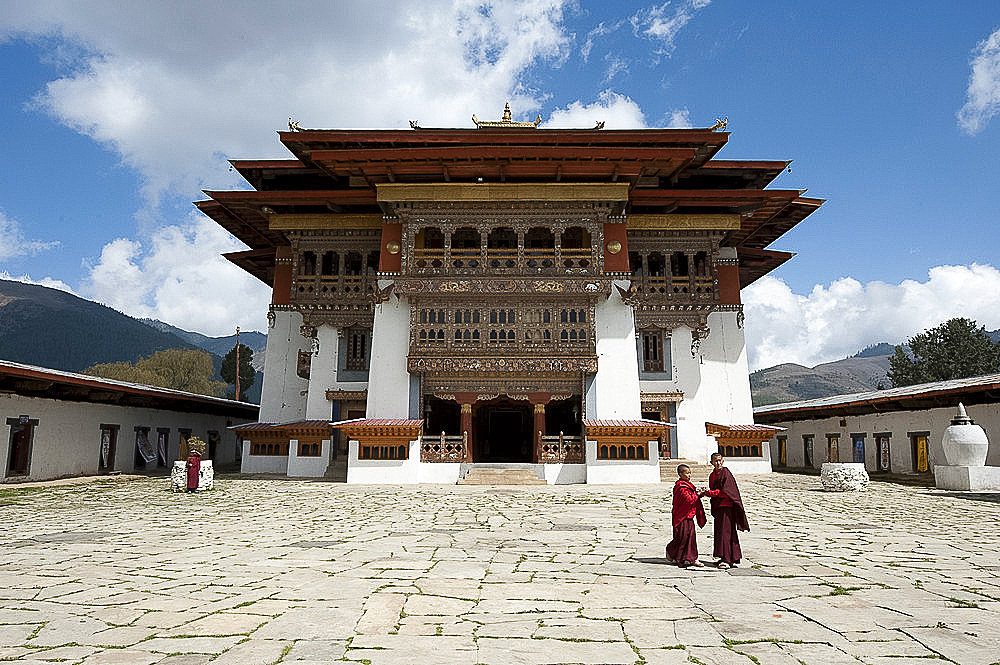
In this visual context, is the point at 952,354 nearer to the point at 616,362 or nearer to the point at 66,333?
the point at 616,362

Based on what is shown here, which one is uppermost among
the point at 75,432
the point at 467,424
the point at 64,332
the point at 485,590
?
the point at 64,332

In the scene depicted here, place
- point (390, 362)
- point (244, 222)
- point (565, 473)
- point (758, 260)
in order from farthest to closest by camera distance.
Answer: point (758, 260) → point (244, 222) → point (390, 362) → point (565, 473)

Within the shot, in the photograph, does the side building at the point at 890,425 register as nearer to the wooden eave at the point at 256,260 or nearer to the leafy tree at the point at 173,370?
the wooden eave at the point at 256,260

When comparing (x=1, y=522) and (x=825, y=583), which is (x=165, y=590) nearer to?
(x=825, y=583)

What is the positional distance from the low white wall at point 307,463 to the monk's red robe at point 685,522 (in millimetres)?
17300

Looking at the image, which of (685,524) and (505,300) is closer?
(685,524)

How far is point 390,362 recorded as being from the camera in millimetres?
21734

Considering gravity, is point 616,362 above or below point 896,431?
above

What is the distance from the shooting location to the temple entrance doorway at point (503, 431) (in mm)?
25719

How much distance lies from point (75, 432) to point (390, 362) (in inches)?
413

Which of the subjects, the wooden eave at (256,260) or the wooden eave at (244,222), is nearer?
the wooden eave at (244,222)

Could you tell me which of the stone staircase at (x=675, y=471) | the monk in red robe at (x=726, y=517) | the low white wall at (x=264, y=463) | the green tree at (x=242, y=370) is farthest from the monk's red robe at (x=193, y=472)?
the green tree at (x=242, y=370)

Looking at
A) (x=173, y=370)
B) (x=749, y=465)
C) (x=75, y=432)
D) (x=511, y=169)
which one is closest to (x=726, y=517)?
(x=511, y=169)

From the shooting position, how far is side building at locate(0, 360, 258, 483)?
62.9ft
